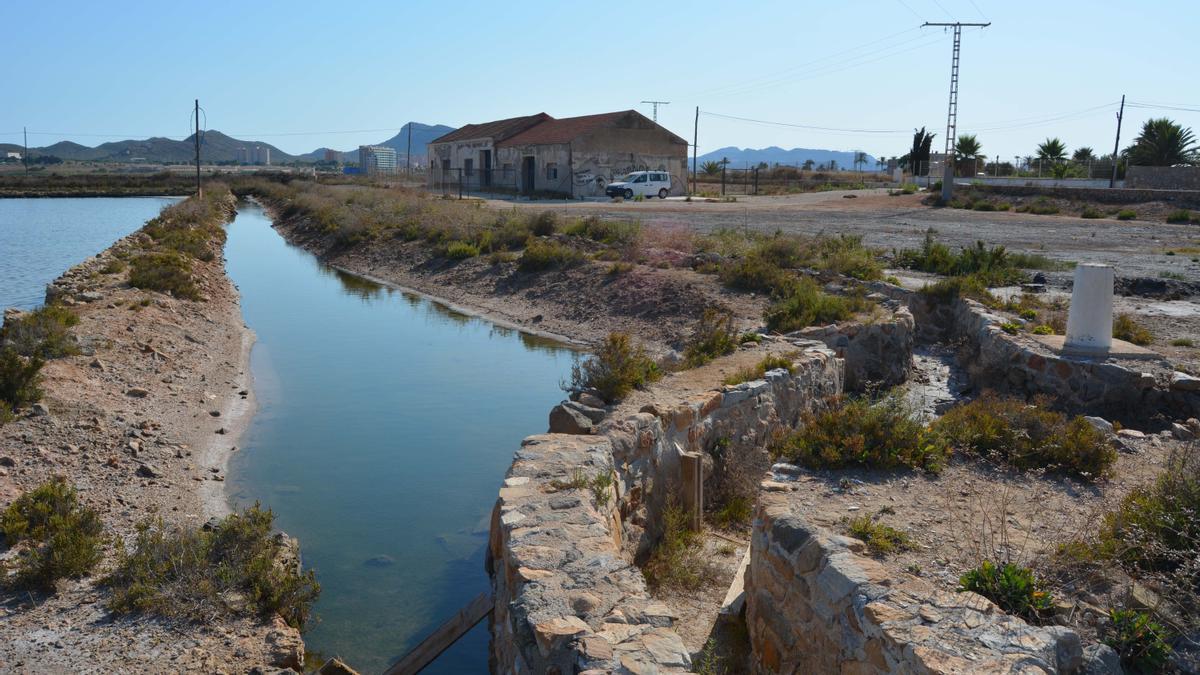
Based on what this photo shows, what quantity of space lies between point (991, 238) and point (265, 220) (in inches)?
1722

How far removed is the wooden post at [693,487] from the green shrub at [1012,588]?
348 centimetres

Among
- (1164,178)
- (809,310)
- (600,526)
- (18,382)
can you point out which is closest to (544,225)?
(809,310)

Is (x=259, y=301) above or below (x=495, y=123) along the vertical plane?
below

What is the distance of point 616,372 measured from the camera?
31.7ft

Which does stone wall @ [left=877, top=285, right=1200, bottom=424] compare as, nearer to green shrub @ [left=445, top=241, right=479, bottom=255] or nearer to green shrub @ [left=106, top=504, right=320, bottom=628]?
green shrub @ [left=106, top=504, right=320, bottom=628]

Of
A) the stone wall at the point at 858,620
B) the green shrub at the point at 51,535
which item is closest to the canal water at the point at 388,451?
the green shrub at the point at 51,535

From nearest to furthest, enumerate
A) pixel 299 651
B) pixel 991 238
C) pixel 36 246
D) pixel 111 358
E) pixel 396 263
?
pixel 299 651 → pixel 111 358 → pixel 991 238 → pixel 396 263 → pixel 36 246

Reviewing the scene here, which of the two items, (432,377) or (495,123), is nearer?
(432,377)

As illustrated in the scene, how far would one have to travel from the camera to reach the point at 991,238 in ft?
88.5

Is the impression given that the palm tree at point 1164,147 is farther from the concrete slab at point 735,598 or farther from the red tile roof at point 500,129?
the concrete slab at point 735,598

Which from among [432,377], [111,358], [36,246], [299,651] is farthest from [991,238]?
[36,246]

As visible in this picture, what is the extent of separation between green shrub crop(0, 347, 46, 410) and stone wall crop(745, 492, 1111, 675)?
8736 mm

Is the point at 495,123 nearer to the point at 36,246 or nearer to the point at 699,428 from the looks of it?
the point at 36,246

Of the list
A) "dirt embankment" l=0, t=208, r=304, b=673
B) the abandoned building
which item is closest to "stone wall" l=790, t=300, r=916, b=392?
"dirt embankment" l=0, t=208, r=304, b=673
